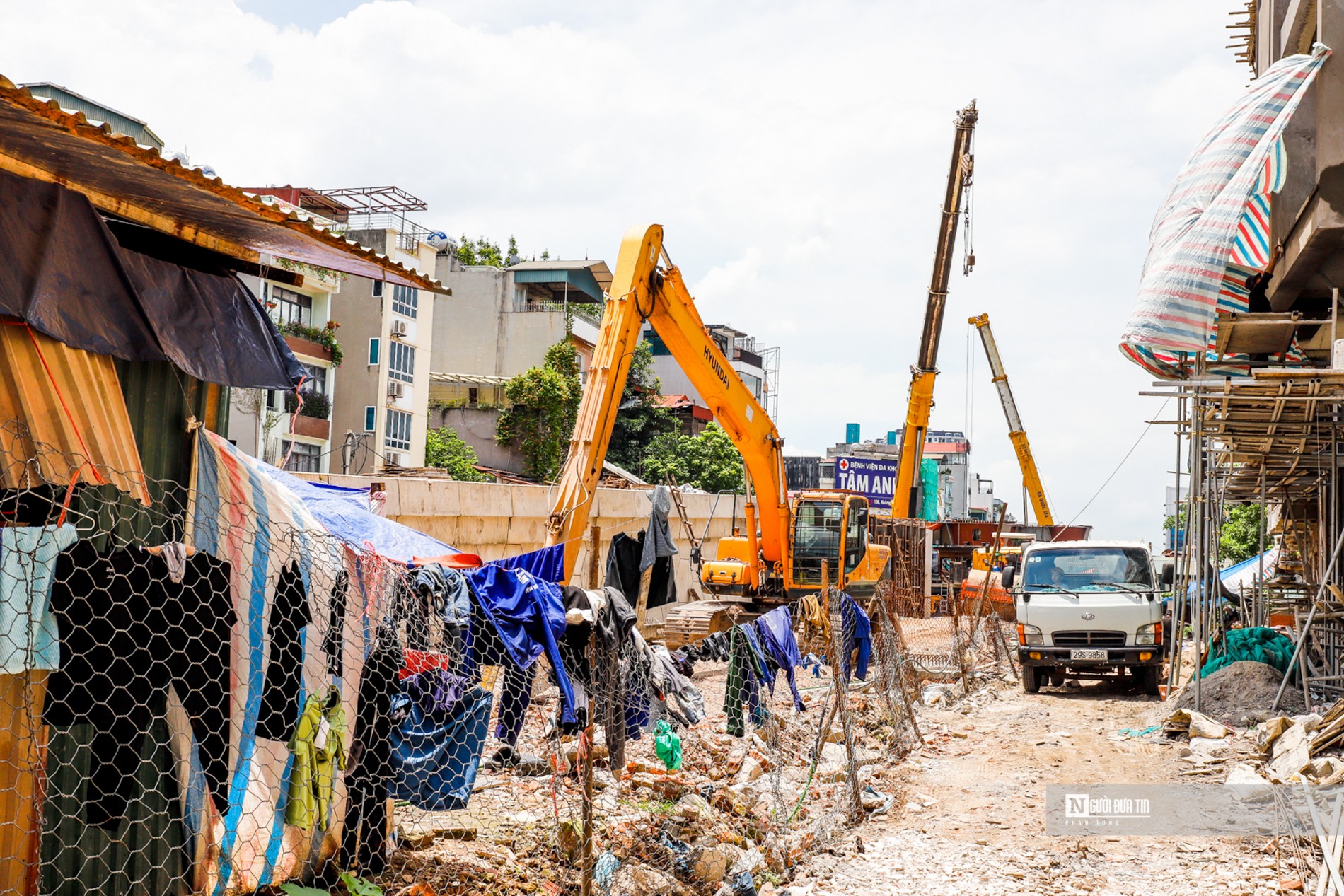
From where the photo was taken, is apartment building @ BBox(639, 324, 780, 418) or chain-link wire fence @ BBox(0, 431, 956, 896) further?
apartment building @ BBox(639, 324, 780, 418)

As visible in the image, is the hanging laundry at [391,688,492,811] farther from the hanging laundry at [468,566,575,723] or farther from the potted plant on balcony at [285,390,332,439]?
the potted plant on balcony at [285,390,332,439]

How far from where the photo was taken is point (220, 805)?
496 cm

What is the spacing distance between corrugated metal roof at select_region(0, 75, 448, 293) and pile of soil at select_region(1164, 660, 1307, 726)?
1009 cm

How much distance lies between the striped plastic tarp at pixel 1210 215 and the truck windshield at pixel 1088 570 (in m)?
4.14

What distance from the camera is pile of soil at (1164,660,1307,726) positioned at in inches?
447

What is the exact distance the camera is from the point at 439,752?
18.4 ft

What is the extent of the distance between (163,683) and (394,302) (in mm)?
32476

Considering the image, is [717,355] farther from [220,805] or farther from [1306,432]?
[220,805]

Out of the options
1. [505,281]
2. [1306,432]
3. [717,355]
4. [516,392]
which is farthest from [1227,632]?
[505,281]

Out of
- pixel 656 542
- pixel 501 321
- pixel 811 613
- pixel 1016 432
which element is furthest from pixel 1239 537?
pixel 501 321

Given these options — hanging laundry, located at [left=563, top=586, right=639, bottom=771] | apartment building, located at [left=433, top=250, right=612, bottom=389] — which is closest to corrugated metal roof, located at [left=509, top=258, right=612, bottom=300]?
apartment building, located at [left=433, top=250, right=612, bottom=389]

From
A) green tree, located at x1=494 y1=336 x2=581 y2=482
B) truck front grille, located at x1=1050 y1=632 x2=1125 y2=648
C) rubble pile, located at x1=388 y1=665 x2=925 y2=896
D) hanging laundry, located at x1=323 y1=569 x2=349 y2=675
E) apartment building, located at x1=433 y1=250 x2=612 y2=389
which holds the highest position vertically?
apartment building, located at x1=433 y1=250 x2=612 y2=389

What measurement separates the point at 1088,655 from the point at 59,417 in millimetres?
13200

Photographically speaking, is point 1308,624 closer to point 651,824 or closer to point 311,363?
point 651,824
